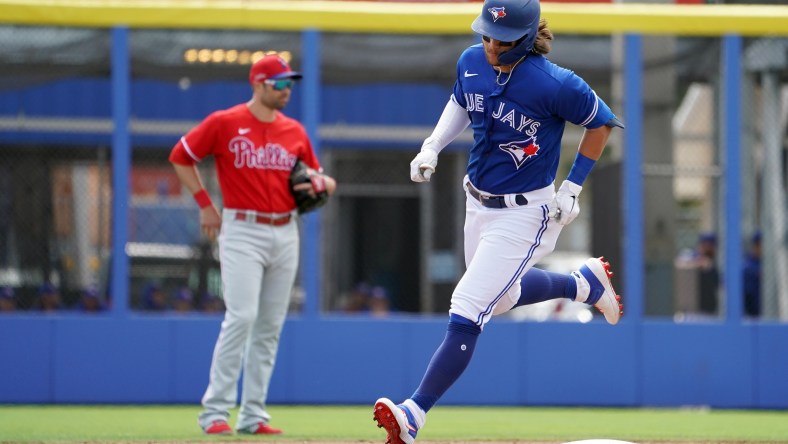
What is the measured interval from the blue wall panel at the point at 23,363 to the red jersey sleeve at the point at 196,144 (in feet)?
10.4

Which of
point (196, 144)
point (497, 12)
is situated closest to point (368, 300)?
point (196, 144)

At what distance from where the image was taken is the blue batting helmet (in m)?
5.29

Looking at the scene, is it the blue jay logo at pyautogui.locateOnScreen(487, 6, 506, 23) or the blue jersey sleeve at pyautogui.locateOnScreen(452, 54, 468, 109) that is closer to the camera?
the blue jay logo at pyautogui.locateOnScreen(487, 6, 506, 23)

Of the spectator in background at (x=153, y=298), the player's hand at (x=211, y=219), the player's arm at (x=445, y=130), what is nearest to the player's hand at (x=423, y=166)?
the player's arm at (x=445, y=130)

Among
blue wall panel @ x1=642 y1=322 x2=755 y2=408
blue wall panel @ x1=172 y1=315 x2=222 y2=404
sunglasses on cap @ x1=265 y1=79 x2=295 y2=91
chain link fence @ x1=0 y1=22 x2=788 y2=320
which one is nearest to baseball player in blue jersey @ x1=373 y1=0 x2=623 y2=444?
sunglasses on cap @ x1=265 y1=79 x2=295 y2=91

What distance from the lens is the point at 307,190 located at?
6934 millimetres

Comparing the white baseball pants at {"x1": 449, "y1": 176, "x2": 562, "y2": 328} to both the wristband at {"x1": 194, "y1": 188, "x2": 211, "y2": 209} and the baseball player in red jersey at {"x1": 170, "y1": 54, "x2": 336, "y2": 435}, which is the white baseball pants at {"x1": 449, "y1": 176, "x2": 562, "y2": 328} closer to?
the baseball player in red jersey at {"x1": 170, "y1": 54, "x2": 336, "y2": 435}

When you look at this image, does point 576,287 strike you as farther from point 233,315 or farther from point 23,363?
point 23,363

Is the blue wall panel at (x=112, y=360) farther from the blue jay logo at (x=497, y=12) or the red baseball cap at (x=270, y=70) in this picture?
the blue jay logo at (x=497, y=12)

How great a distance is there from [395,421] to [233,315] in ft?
5.97

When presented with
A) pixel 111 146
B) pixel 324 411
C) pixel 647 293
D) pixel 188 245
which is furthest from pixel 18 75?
pixel 647 293

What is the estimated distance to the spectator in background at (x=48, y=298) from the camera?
980cm

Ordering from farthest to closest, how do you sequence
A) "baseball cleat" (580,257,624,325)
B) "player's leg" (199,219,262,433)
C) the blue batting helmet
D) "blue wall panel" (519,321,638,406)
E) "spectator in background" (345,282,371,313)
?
"spectator in background" (345,282,371,313), "blue wall panel" (519,321,638,406), "player's leg" (199,219,262,433), "baseball cleat" (580,257,624,325), the blue batting helmet

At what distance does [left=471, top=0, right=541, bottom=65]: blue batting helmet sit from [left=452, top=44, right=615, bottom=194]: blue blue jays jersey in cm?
11
